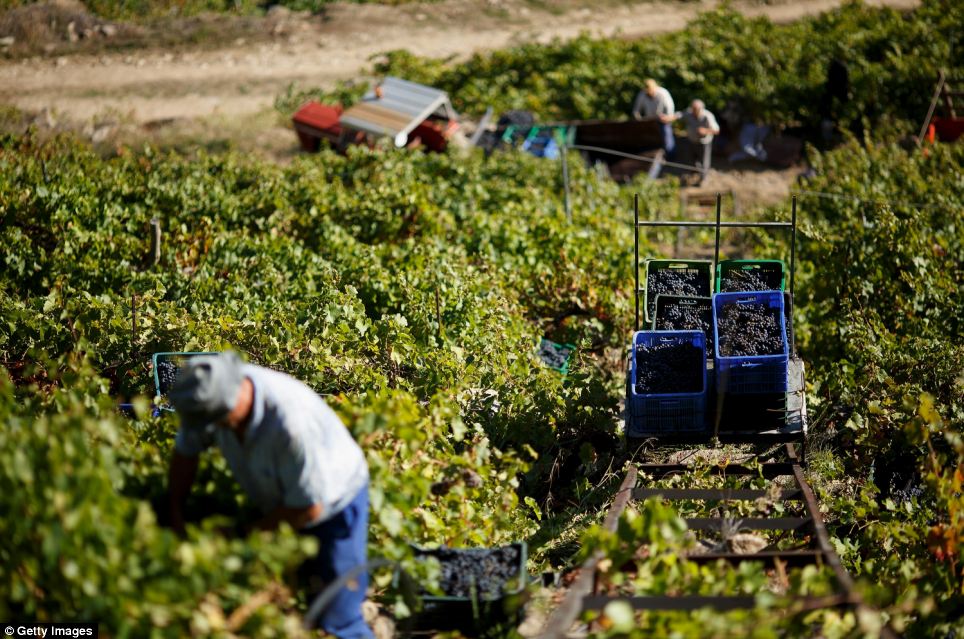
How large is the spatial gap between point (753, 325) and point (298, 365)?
9.75 ft

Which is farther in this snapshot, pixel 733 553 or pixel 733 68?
pixel 733 68

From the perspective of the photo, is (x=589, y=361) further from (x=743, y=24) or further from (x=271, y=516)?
(x=743, y=24)

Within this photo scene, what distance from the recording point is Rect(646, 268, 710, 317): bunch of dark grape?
7582 millimetres

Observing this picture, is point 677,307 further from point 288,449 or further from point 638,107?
point 638,107

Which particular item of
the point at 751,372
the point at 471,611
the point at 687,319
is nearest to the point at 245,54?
the point at 687,319

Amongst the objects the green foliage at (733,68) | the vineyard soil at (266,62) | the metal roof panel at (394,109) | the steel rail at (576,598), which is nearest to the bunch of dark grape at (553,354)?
the steel rail at (576,598)

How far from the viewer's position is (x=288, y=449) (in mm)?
3602

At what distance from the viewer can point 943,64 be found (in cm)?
1568

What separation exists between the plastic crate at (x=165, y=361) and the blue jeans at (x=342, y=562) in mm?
2454

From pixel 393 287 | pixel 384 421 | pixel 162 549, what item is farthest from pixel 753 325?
pixel 162 549

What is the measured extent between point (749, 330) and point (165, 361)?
3.76 m

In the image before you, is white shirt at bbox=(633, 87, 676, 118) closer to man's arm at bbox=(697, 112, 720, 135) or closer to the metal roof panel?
man's arm at bbox=(697, 112, 720, 135)

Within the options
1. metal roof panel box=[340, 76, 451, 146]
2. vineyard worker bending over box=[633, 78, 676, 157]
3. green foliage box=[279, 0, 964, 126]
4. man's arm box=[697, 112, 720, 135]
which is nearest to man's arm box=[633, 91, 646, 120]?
vineyard worker bending over box=[633, 78, 676, 157]

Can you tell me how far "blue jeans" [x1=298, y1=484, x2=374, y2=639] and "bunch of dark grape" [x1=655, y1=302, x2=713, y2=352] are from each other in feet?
12.6
